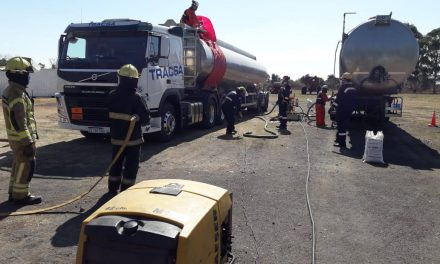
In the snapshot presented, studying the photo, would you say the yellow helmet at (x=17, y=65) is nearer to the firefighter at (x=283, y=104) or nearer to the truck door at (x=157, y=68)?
the truck door at (x=157, y=68)

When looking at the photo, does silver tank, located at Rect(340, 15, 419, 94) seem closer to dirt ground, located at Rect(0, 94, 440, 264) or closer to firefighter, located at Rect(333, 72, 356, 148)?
dirt ground, located at Rect(0, 94, 440, 264)

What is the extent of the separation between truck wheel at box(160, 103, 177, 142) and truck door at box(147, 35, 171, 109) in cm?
57

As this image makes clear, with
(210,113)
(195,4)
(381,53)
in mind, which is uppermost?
(195,4)

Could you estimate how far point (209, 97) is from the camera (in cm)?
1453

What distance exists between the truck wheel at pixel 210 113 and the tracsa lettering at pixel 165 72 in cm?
242

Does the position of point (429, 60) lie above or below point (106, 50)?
above

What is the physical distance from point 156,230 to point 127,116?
140 inches

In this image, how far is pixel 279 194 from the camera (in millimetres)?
6621

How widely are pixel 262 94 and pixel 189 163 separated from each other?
1447 cm

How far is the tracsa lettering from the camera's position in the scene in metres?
10.4

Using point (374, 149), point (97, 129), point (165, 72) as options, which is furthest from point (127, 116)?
point (374, 149)

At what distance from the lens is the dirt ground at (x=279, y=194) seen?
14.8ft

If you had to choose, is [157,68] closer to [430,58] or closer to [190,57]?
[190,57]

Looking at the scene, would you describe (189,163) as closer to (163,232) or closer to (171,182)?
(171,182)
